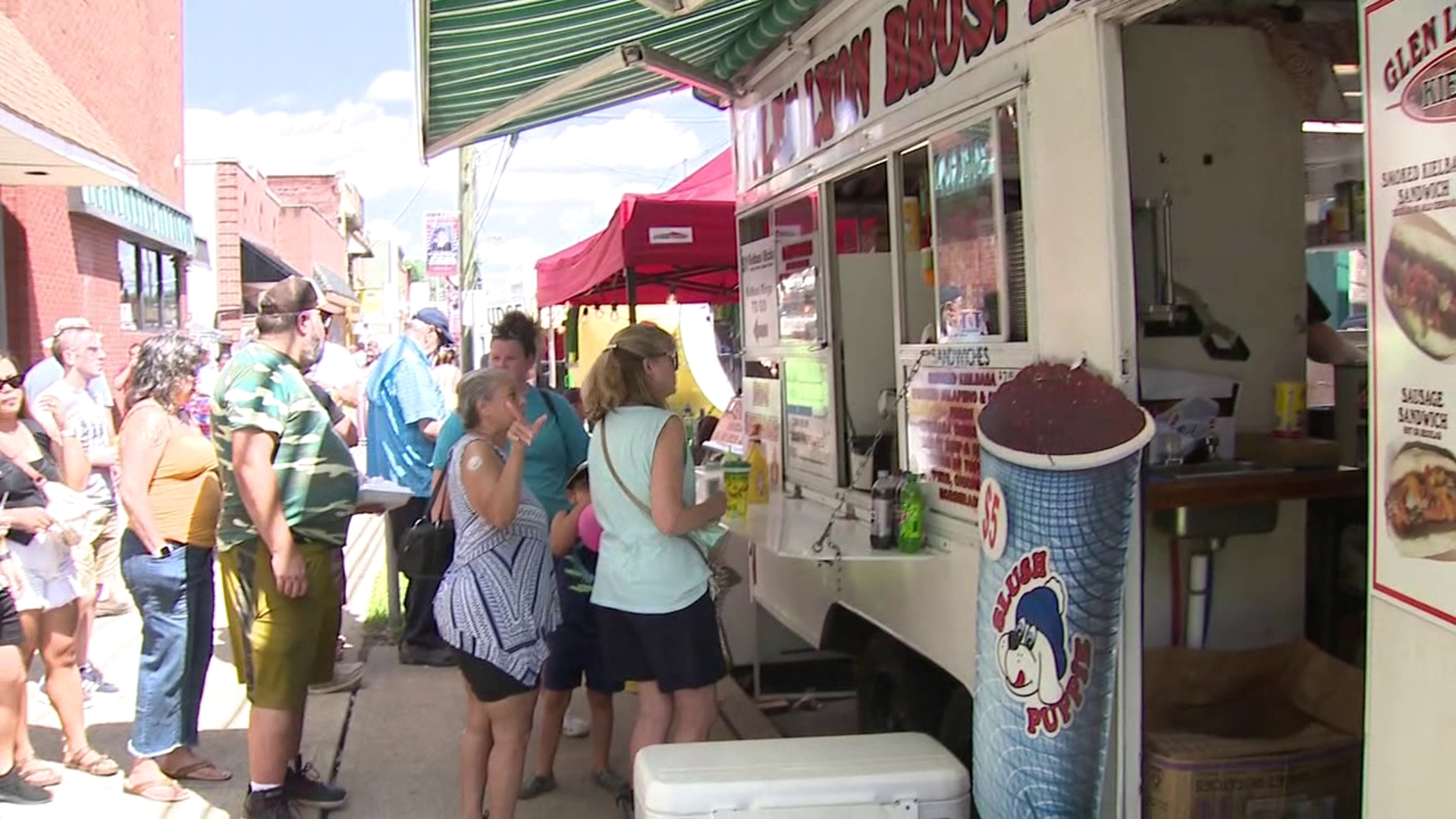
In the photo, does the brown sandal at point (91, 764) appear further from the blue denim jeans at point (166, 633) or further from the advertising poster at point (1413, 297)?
the advertising poster at point (1413, 297)

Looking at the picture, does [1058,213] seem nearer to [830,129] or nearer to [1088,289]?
[1088,289]

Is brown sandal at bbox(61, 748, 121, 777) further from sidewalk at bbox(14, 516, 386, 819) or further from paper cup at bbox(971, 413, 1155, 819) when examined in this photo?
paper cup at bbox(971, 413, 1155, 819)

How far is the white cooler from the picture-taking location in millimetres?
2828

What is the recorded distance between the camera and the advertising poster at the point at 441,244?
20078mm

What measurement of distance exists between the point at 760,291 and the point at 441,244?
16.8 meters

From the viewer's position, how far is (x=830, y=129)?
439cm

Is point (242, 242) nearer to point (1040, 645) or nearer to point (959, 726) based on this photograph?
point (959, 726)

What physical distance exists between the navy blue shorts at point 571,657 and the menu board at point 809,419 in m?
1.11

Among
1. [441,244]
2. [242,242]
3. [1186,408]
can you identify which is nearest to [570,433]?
[1186,408]

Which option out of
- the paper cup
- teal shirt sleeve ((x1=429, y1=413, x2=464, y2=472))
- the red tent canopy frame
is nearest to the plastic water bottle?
the paper cup

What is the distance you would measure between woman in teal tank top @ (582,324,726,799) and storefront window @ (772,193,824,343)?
3.85 ft

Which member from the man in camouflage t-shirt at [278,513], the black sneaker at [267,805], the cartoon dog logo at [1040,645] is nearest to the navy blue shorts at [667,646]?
the man in camouflage t-shirt at [278,513]

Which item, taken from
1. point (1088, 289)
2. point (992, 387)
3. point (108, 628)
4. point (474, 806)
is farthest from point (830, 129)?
point (108, 628)

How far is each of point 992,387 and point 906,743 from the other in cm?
97
